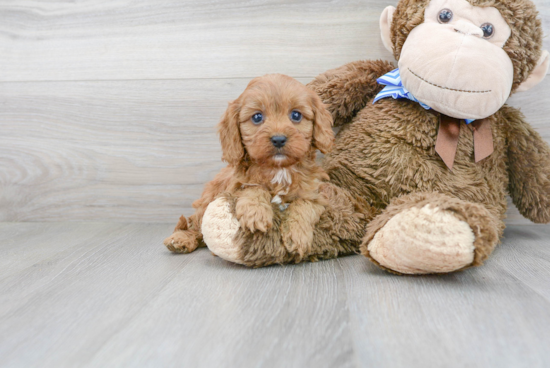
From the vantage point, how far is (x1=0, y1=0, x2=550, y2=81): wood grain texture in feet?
5.67

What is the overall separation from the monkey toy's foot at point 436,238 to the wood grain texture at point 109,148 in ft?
2.89

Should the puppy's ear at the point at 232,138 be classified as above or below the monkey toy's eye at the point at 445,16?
below

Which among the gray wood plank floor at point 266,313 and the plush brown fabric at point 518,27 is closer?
the gray wood plank floor at point 266,313

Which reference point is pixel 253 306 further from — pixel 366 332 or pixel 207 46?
pixel 207 46

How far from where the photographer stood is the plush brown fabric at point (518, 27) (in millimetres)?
1300

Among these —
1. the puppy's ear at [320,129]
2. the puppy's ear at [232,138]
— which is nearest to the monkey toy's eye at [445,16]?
the puppy's ear at [320,129]

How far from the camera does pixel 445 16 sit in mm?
1335

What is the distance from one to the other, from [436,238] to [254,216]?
0.48 m

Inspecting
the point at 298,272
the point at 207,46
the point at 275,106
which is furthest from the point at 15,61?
the point at 298,272

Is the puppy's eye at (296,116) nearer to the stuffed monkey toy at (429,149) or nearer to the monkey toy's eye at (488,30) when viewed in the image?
the stuffed monkey toy at (429,149)

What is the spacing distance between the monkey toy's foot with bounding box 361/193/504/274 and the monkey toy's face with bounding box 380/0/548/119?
13.9 inches

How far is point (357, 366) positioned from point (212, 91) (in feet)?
4.41

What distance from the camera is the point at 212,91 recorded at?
1.81m

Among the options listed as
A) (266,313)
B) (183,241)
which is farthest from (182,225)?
(266,313)
